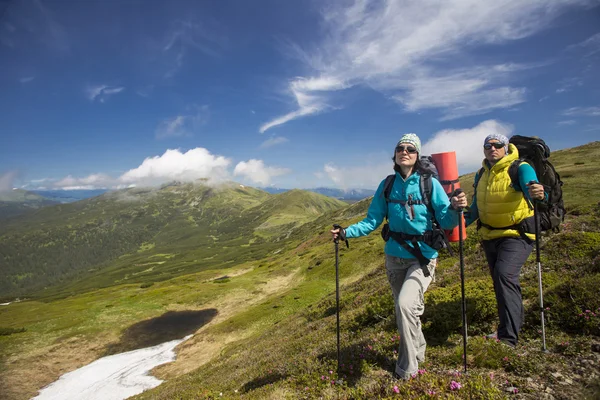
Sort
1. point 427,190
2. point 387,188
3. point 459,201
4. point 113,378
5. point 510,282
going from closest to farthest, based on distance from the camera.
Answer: point 459,201
point 427,190
point 510,282
point 387,188
point 113,378

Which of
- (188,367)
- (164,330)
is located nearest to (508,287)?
(188,367)

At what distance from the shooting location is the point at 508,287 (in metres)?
6.47

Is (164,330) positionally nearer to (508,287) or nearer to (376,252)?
(376,252)

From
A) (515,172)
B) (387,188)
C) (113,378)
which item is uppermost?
(515,172)

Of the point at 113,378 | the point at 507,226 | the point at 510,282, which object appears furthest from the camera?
the point at 113,378

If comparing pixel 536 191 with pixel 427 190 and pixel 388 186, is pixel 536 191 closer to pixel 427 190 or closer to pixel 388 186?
pixel 427 190

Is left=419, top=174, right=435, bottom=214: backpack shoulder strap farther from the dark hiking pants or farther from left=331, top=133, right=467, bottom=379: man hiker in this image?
the dark hiking pants

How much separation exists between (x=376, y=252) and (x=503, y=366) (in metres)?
41.0

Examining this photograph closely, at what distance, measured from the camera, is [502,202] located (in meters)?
6.67

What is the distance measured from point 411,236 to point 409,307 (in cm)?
143

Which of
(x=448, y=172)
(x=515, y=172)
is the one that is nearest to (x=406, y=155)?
(x=448, y=172)

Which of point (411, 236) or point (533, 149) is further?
point (533, 149)

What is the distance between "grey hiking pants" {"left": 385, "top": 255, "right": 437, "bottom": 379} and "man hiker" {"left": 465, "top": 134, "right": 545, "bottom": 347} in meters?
1.73

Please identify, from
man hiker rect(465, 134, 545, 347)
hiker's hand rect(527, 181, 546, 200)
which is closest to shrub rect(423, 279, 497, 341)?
man hiker rect(465, 134, 545, 347)
